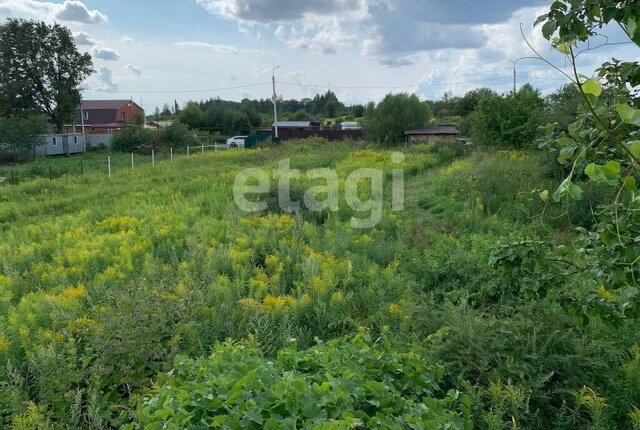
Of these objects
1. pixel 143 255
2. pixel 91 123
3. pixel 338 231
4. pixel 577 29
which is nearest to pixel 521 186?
pixel 338 231

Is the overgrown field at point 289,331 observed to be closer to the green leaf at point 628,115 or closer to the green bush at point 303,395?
the green bush at point 303,395

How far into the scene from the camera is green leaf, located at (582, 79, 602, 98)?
1.23 meters

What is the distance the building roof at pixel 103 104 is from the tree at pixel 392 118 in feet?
130

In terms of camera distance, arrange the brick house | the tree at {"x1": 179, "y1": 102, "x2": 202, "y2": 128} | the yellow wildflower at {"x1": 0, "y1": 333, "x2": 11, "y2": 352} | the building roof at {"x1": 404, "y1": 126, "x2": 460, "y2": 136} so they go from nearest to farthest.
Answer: the yellow wildflower at {"x1": 0, "y1": 333, "x2": 11, "y2": 352}
the building roof at {"x1": 404, "y1": 126, "x2": 460, "y2": 136}
the tree at {"x1": 179, "y1": 102, "x2": 202, "y2": 128}
the brick house

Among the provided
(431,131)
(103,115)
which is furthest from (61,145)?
(431,131)

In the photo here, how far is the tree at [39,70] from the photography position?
38.5 m

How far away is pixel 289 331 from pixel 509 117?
626 inches

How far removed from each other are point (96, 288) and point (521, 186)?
8599mm

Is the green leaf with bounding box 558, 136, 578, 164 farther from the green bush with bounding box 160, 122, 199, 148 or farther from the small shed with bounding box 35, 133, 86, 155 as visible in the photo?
the small shed with bounding box 35, 133, 86, 155

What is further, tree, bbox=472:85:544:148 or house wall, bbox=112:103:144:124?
house wall, bbox=112:103:144:124

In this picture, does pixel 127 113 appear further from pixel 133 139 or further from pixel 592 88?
pixel 592 88

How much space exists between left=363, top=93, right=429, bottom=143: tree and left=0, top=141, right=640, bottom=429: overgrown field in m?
21.3

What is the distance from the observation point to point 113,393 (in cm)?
310

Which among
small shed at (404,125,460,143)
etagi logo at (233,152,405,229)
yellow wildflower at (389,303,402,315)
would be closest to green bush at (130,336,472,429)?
yellow wildflower at (389,303,402,315)
